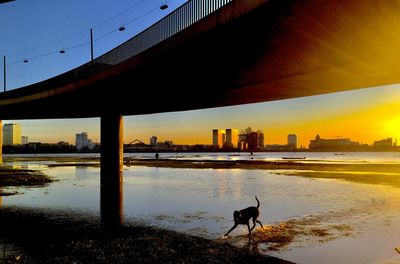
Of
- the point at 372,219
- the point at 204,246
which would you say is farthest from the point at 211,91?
the point at 204,246

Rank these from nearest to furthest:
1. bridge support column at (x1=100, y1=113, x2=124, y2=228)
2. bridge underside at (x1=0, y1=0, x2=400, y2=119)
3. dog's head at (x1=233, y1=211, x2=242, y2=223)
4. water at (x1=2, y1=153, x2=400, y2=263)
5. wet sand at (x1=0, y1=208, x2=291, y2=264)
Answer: wet sand at (x1=0, y1=208, x2=291, y2=264) → water at (x1=2, y1=153, x2=400, y2=263) → bridge underside at (x1=0, y1=0, x2=400, y2=119) → dog's head at (x1=233, y1=211, x2=242, y2=223) → bridge support column at (x1=100, y1=113, x2=124, y2=228)

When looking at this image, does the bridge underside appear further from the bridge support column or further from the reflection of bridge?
the bridge support column

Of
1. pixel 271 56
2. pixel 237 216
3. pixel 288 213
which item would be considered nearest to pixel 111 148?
pixel 288 213

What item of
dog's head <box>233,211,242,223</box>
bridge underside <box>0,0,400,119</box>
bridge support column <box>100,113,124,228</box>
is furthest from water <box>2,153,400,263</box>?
bridge support column <box>100,113,124,228</box>

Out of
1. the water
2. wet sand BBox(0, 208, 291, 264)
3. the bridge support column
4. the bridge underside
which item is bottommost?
the water

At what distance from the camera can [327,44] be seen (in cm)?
1498

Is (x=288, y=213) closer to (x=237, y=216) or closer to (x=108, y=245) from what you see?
(x=237, y=216)

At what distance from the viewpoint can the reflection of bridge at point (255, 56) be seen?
1293 centimetres

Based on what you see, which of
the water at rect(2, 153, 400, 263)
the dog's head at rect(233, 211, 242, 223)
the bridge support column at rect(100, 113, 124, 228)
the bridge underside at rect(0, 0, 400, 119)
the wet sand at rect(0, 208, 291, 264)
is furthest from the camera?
the bridge support column at rect(100, 113, 124, 228)

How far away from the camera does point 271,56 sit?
58.1 feet

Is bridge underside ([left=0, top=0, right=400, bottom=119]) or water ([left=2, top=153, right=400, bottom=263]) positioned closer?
water ([left=2, top=153, right=400, bottom=263])

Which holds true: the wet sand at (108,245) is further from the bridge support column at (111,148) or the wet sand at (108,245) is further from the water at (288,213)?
the bridge support column at (111,148)

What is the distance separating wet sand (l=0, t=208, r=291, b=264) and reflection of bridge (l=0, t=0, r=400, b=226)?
4177 mm

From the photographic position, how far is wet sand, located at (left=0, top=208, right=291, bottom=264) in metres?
10.6
